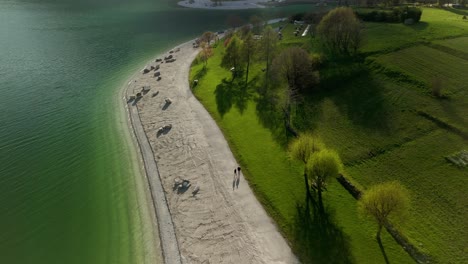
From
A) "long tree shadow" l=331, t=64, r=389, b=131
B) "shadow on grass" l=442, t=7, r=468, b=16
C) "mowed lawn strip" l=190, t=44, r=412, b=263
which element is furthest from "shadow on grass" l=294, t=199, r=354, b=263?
"shadow on grass" l=442, t=7, r=468, b=16

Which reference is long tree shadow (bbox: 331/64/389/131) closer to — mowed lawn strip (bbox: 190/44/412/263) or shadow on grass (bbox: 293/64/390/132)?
shadow on grass (bbox: 293/64/390/132)

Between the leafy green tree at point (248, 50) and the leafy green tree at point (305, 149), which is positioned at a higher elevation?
the leafy green tree at point (248, 50)

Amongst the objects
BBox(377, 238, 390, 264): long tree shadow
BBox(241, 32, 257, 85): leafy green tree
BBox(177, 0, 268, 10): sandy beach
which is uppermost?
BBox(177, 0, 268, 10): sandy beach

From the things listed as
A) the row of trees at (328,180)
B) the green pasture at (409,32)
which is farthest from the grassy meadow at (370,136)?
the row of trees at (328,180)

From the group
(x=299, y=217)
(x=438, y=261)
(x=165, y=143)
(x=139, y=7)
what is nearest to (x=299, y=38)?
(x=165, y=143)

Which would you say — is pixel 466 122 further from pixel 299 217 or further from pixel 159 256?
pixel 159 256

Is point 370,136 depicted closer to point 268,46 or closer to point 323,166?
point 323,166

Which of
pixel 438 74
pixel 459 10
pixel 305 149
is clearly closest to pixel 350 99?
pixel 438 74

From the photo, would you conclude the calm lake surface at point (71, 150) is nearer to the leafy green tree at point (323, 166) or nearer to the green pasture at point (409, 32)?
the leafy green tree at point (323, 166)
